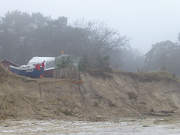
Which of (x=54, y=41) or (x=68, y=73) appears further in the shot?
(x=54, y=41)

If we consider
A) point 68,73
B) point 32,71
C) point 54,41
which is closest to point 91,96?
point 68,73

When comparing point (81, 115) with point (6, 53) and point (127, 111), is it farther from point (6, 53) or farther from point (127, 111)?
point (6, 53)

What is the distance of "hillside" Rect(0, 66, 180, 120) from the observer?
22.0 metres

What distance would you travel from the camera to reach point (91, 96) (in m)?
27.1

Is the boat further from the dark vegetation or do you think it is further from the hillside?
the dark vegetation

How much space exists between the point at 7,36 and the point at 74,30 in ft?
A: 35.2

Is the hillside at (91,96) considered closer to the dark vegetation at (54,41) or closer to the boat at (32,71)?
the boat at (32,71)

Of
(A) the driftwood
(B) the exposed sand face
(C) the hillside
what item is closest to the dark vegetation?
(C) the hillside

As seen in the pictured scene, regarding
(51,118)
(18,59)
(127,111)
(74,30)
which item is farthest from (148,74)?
(18,59)

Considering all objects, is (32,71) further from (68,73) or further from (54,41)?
(54,41)

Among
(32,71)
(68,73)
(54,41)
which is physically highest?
(54,41)

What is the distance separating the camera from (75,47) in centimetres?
4822

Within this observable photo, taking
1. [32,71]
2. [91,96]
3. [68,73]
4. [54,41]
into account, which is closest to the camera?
[91,96]

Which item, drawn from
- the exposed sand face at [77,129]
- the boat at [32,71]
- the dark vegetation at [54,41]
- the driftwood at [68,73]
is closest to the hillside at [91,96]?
the driftwood at [68,73]
